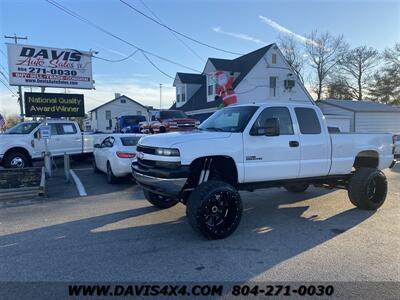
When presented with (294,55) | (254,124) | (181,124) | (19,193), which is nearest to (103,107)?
(294,55)

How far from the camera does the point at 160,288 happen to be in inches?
144

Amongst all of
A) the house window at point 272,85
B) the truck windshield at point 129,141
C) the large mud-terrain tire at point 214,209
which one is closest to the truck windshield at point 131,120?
the house window at point 272,85

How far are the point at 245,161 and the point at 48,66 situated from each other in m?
13.7

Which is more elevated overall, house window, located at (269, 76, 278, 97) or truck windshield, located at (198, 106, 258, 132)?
house window, located at (269, 76, 278, 97)

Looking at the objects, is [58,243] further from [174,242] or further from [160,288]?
[160,288]

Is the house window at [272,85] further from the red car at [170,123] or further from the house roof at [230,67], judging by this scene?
the red car at [170,123]

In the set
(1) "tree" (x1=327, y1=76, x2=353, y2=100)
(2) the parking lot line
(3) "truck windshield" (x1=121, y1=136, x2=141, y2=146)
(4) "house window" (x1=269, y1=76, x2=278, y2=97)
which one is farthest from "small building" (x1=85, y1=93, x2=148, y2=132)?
(3) "truck windshield" (x1=121, y1=136, x2=141, y2=146)

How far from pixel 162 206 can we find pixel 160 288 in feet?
11.3

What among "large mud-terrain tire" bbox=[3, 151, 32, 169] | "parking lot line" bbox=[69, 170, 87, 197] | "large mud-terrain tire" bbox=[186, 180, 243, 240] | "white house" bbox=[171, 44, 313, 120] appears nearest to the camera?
"large mud-terrain tire" bbox=[186, 180, 243, 240]

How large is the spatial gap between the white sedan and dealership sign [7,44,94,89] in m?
7.13

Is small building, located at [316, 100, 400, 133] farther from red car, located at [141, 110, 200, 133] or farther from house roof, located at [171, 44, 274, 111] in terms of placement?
red car, located at [141, 110, 200, 133]

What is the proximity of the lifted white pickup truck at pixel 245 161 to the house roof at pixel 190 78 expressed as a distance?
28.9 m

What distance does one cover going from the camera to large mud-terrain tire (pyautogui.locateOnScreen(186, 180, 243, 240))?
4984 mm

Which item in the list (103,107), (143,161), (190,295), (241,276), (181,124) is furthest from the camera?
(103,107)
